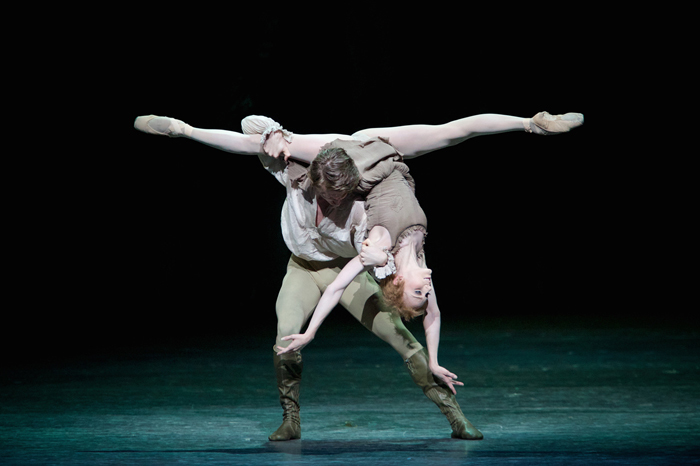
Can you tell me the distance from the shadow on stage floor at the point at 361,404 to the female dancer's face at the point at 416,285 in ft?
1.72

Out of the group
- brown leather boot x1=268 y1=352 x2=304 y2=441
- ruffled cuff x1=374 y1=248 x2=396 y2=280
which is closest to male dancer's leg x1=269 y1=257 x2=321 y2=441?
brown leather boot x1=268 y1=352 x2=304 y2=441

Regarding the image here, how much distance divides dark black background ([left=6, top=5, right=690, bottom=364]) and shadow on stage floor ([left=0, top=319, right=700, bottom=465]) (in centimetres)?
124

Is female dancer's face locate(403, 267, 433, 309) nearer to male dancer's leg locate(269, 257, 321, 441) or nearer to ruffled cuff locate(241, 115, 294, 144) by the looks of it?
male dancer's leg locate(269, 257, 321, 441)

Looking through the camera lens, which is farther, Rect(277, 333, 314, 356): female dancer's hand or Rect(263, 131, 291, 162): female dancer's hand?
Rect(263, 131, 291, 162): female dancer's hand

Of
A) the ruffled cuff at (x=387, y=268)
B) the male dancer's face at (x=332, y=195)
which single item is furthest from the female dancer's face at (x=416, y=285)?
the male dancer's face at (x=332, y=195)

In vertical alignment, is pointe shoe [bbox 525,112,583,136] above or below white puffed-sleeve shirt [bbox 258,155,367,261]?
above

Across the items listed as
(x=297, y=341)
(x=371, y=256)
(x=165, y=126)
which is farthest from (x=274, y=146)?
(x=297, y=341)

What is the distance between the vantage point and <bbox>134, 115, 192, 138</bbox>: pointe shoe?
3316 millimetres

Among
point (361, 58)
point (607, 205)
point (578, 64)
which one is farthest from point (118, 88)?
point (607, 205)

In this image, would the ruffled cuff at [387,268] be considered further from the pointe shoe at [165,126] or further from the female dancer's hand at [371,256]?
the pointe shoe at [165,126]

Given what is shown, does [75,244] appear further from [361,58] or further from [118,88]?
[361,58]

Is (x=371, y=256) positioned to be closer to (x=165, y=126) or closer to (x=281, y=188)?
(x=165, y=126)

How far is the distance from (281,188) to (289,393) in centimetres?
502

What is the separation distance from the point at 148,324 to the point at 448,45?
3673 millimetres
